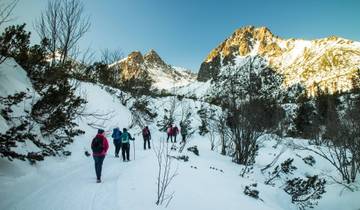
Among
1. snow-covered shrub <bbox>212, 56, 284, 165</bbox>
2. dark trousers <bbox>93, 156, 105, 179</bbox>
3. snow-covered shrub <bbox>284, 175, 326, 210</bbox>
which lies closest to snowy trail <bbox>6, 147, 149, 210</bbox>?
dark trousers <bbox>93, 156, 105, 179</bbox>

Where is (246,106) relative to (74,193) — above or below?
above

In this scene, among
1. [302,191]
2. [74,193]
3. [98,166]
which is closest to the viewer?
[74,193]

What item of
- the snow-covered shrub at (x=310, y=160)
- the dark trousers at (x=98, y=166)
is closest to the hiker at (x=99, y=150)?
the dark trousers at (x=98, y=166)

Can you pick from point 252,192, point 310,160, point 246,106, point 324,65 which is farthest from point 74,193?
point 324,65

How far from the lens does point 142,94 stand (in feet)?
111

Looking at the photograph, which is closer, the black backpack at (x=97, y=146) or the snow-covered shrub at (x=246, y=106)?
the black backpack at (x=97, y=146)

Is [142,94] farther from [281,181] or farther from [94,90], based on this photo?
[281,181]

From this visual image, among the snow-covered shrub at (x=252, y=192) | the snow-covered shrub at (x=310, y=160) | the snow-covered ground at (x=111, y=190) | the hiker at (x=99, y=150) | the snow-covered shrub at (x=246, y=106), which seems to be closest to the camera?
the snow-covered ground at (x=111, y=190)

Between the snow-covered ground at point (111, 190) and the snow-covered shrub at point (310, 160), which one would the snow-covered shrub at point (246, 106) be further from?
the snow-covered shrub at point (310, 160)

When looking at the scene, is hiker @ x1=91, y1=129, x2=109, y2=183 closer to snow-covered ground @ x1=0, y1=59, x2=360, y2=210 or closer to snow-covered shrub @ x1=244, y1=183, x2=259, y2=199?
snow-covered ground @ x1=0, y1=59, x2=360, y2=210

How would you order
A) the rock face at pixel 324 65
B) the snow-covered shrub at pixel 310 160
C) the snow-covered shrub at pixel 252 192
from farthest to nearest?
the rock face at pixel 324 65 → the snow-covered shrub at pixel 310 160 → the snow-covered shrub at pixel 252 192

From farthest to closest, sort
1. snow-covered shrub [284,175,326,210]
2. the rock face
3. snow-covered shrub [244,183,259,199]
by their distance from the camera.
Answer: the rock face → snow-covered shrub [284,175,326,210] → snow-covered shrub [244,183,259,199]

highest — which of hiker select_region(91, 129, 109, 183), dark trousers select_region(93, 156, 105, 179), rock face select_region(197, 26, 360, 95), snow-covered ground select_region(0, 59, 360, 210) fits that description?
rock face select_region(197, 26, 360, 95)

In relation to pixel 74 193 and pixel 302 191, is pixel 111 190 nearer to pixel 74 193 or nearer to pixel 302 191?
pixel 74 193
